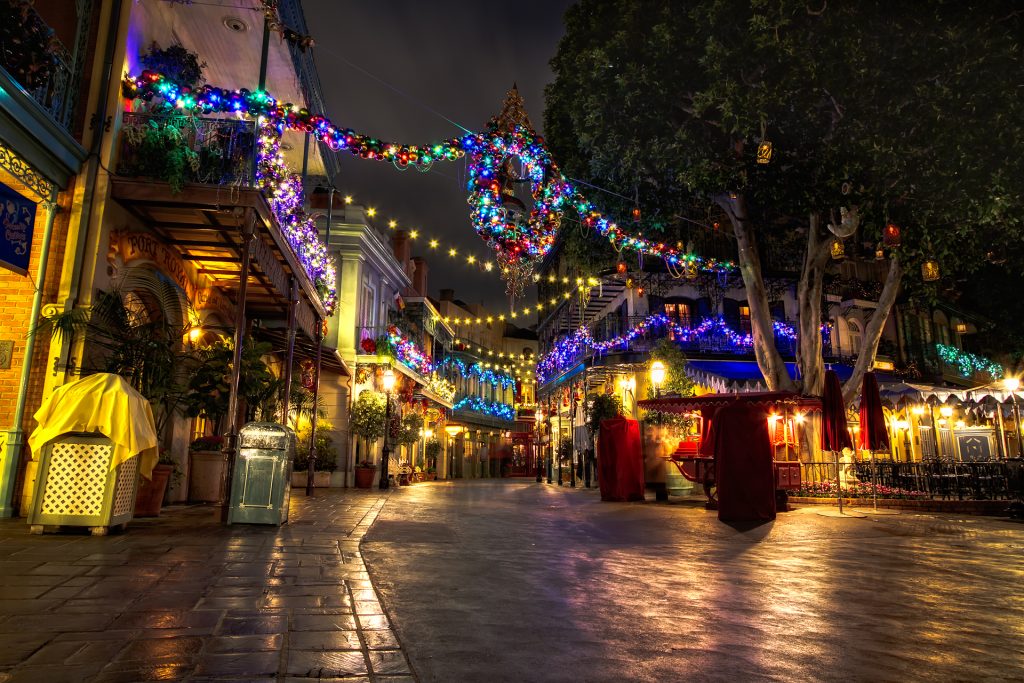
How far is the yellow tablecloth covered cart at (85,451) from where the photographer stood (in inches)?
262

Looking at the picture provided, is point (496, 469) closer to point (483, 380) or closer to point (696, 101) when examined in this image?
point (483, 380)

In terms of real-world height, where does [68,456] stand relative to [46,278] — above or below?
below

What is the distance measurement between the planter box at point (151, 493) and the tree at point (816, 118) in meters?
11.0

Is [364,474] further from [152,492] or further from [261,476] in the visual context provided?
[261,476]

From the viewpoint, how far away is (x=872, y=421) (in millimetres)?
12008

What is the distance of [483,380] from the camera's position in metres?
44.9

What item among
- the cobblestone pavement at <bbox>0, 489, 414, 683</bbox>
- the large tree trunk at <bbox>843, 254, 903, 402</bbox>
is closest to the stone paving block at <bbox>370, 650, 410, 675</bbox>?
the cobblestone pavement at <bbox>0, 489, 414, 683</bbox>

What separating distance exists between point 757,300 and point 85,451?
14073mm

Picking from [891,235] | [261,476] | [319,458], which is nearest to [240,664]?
[261,476]

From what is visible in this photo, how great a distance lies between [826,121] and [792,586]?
11.4 metres

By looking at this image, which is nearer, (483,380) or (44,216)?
(44,216)

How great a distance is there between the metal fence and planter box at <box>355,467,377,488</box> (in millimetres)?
12317

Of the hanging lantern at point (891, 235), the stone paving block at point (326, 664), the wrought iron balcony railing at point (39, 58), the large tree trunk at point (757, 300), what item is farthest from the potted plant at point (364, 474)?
the stone paving block at point (326, 664)

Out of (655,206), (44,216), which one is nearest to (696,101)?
(655,206)
